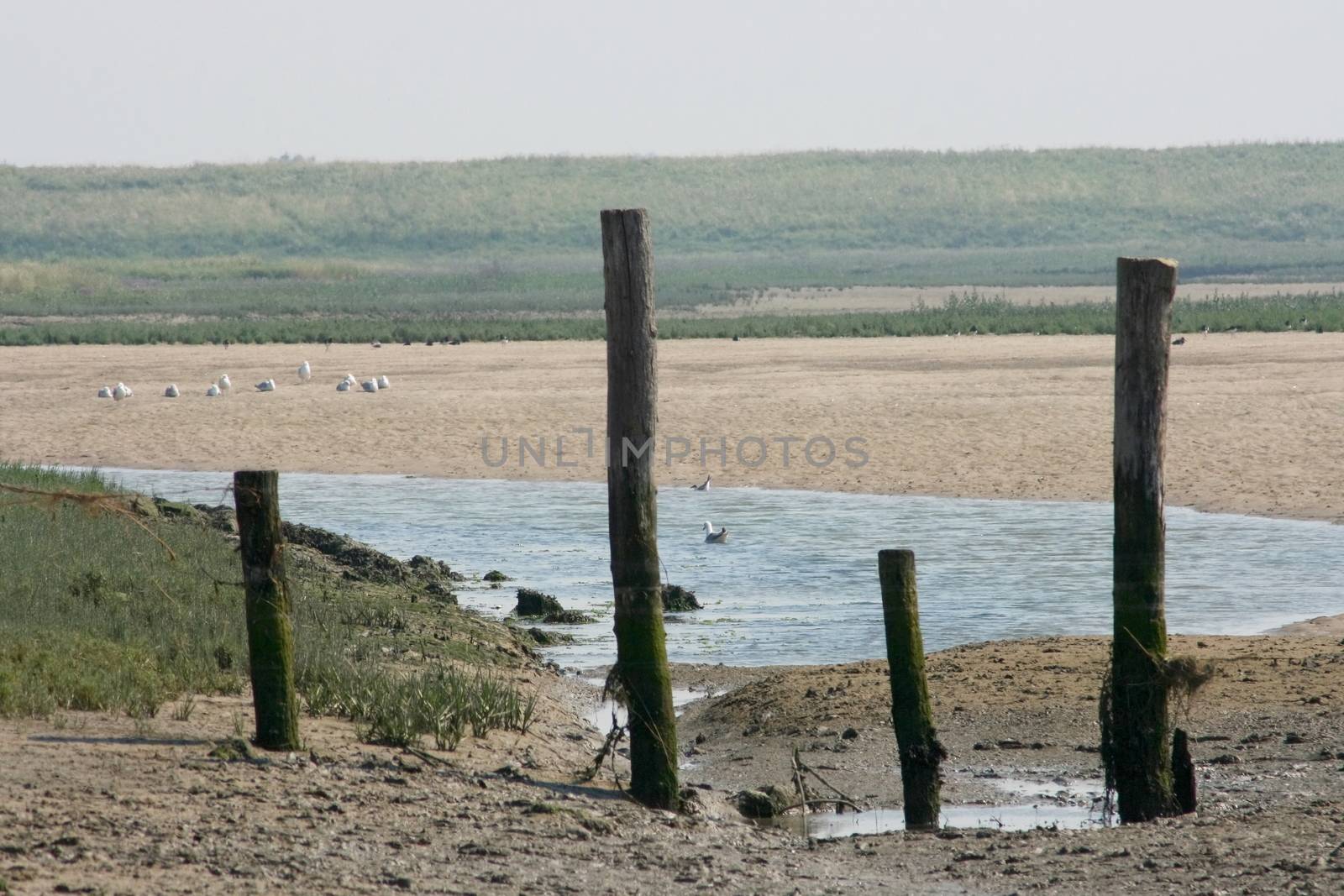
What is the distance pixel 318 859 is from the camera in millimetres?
6805

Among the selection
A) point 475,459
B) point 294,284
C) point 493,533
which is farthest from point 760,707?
point 294,284

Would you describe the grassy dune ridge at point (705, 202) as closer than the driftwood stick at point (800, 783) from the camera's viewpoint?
No

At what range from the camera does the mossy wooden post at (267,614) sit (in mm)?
8180

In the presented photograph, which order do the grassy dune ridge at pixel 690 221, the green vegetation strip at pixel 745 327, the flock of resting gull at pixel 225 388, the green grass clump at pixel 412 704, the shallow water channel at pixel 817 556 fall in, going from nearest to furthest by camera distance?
the green grass clump at pixel 412 704 → the shallow water channel at pixel 817 556 → the flock of resting gull at pixel 225 388 → the green vegetation strip at pixel 745 327 → the grassy dune ridge at pixel 690 221

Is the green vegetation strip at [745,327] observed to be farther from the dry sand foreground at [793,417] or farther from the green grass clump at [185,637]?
the green grass clump at [185,637]

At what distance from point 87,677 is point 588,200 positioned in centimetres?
11500

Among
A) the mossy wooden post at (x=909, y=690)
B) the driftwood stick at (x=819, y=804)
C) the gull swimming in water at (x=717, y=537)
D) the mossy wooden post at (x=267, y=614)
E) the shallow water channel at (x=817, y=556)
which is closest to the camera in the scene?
the mossy wooden post at (x=267, y=614)

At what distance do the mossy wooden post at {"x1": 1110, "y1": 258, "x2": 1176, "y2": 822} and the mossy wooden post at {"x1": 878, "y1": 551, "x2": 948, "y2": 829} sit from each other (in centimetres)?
86

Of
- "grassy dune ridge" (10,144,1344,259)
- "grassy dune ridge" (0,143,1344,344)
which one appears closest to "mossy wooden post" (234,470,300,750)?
"grassy dune ridge" (0,143,1344,344)

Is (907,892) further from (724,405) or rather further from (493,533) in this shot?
(724,405)

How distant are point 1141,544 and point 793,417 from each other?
1719 centimetres

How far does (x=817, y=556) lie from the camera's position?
16922 mm

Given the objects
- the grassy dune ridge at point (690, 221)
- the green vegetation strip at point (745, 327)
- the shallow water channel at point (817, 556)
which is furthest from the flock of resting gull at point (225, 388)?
the grassy dune ridge at point (690, 221)

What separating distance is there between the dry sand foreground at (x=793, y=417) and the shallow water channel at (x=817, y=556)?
1.12 m
